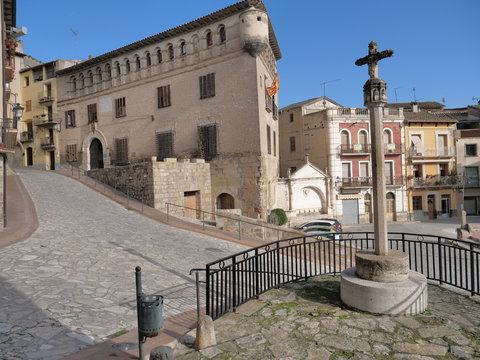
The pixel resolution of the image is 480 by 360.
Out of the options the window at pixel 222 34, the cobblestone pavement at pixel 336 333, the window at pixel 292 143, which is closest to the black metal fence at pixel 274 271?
the cobblestone pavement at pixel 336 333

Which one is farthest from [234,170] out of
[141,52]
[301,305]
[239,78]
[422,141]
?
[422,141]

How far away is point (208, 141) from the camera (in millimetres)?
23672

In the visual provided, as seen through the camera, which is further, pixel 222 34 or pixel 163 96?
pixel 163 96

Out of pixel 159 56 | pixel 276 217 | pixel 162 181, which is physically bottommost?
pixel 276 217

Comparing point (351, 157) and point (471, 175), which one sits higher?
point (351, 157)


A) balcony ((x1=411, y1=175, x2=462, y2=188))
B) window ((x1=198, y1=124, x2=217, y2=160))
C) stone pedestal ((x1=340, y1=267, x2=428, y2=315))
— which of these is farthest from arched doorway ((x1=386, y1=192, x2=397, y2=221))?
stone pedestal ((x1=340, y1=267, x2=428, y2=315))

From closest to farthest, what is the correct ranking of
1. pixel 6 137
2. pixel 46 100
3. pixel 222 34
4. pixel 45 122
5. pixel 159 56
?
pixel 6 137
pixel 222 34
pixel 159 56
pixel 45 122
pixel 46 100

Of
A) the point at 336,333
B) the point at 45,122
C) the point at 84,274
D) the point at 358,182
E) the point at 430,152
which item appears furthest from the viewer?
the point at 430,152

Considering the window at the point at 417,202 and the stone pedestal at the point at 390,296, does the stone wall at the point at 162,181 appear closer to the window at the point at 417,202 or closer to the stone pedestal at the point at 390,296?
the stone pedestal at the point at 390,296

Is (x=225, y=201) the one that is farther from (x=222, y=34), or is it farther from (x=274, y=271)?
(x=274, y=271)

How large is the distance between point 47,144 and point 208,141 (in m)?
18.1

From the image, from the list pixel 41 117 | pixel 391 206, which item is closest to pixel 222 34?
pixel 41 117

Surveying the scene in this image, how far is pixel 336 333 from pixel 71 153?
31282 millimetres

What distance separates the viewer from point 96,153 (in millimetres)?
30031
